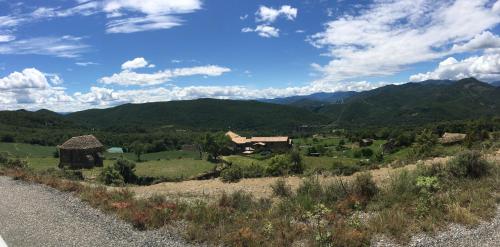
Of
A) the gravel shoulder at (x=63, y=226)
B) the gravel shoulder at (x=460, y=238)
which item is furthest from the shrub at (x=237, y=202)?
the gravel shoulder at (x=460, y=238)

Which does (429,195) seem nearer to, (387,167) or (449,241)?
(449,241)

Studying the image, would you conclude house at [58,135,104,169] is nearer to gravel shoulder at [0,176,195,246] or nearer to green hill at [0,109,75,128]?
gravel shoulder at [0,176,195,246]

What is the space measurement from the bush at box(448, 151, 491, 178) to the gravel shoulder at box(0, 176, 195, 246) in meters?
9.59

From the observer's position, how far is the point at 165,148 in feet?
433

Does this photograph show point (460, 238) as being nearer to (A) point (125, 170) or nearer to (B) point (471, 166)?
(B) point (471, 166)

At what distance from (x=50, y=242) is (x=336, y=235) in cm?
648

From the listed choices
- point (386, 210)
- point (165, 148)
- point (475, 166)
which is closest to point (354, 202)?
point (386, 210)

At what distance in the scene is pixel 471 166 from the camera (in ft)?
45.6

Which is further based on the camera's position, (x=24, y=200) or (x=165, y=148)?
(x=165, y=148)

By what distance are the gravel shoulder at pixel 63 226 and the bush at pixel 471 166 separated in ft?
31.5

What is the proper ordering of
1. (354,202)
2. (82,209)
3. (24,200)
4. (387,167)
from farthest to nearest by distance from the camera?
1. (387,167)
2. (24,200)
3. (82,209)
4. (354,202)

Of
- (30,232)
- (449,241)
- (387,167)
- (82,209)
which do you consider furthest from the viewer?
(387,167)

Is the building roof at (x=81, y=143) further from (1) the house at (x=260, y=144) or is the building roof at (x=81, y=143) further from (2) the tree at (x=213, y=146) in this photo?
(1) the house at (x=260, y=144)

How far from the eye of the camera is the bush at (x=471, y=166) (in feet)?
45.3
